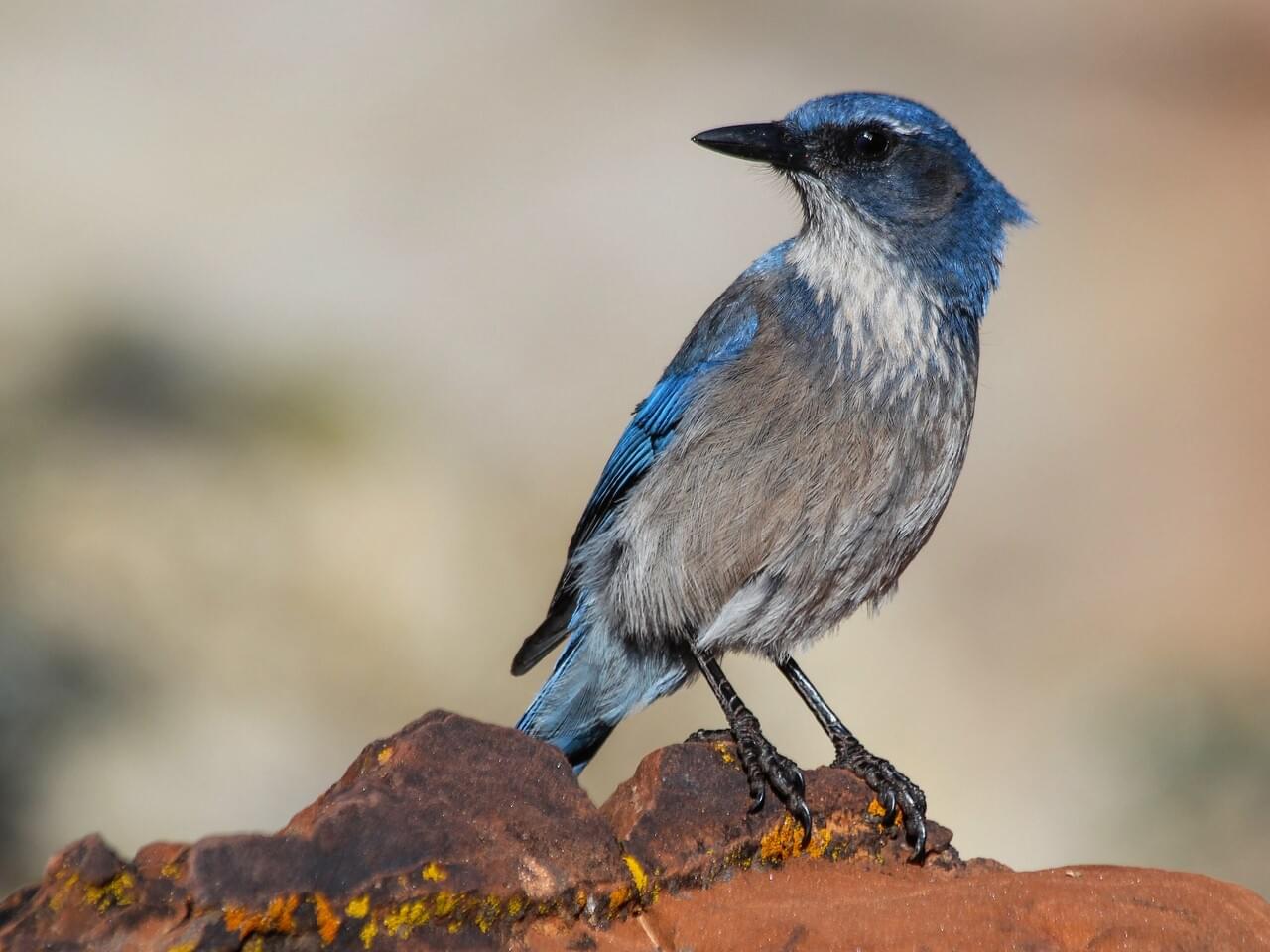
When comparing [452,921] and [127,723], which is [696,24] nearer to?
[127,723]

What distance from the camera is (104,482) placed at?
8602 mm

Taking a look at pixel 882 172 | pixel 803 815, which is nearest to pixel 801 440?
pixel 882 172

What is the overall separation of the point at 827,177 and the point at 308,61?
→ 237 inches

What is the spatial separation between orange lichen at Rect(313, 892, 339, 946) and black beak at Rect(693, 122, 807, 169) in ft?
9.92

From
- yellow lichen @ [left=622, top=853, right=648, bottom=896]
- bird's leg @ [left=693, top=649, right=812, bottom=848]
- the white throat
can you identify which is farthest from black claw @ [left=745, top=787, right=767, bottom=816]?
the white throat

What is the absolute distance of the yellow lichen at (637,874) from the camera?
3.39 m

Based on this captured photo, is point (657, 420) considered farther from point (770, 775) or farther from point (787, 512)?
point (770, 775)

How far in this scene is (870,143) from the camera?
5312 mm

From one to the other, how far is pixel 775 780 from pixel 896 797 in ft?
1.36

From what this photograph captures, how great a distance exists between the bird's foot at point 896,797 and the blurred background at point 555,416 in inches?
133

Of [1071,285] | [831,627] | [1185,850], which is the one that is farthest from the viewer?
[1071,285]

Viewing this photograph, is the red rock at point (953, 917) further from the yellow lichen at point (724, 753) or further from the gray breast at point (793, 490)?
the gray breast at point (793, 490)

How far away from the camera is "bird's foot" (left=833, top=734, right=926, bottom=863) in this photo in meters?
4.02

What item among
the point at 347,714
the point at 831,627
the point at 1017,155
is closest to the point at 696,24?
the point at 1017,155
